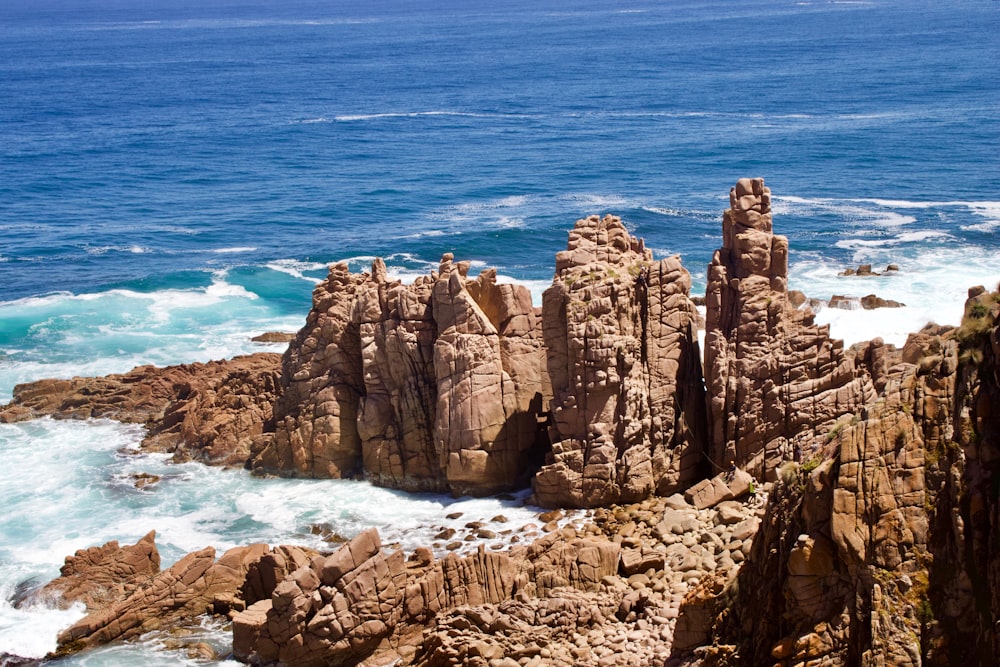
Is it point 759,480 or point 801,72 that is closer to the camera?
point 759,480

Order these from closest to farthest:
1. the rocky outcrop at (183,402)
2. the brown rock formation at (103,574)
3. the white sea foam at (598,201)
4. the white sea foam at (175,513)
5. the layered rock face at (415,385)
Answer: the brown rock formation at (103,574)
the white sea foam at (175,513)
the layered rock face at (415,385)
the rocky outcrop at (183,402)
the white sea foam at (598,201)

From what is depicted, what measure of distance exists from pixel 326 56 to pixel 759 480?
6003 inches

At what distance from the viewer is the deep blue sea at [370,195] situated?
1315 inches

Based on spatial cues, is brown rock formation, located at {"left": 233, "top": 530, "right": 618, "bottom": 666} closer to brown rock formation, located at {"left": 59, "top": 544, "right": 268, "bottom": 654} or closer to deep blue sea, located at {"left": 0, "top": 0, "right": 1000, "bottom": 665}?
brown rock formation, located at {"left": 59, "top": 544, "right": 268, "bottom": 654}

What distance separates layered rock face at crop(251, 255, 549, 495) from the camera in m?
29.8

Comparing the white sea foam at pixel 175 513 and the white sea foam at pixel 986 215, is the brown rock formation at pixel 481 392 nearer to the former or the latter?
the white sea foam at pixel 175 513

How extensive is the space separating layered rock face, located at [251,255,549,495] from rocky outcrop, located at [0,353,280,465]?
263 cm

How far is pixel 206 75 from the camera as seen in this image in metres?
148

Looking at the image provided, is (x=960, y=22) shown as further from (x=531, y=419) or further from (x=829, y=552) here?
(x=829, y=552)

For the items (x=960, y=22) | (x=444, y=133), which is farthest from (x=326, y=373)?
(x=960, y=22)

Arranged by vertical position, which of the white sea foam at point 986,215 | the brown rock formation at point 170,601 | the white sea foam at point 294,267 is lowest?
the brown rock formation at point 170,601

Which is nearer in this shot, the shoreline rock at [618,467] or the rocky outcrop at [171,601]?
the shoreline rock at [618,467]

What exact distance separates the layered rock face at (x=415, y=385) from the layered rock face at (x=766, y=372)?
499cm

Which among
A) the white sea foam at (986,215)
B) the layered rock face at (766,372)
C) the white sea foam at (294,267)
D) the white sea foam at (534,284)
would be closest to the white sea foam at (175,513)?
the layered rock face at (766,372)
